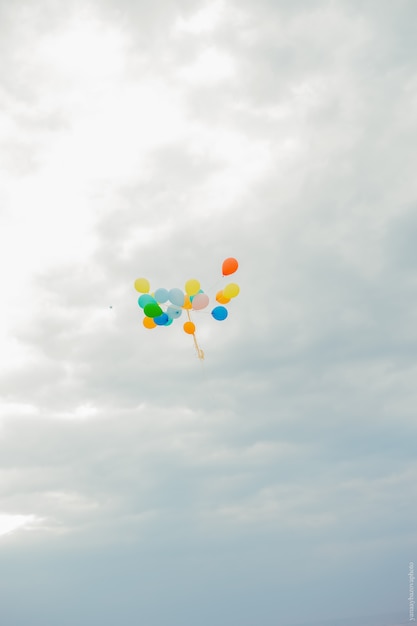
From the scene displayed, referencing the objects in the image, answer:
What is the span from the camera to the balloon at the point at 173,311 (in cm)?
2148

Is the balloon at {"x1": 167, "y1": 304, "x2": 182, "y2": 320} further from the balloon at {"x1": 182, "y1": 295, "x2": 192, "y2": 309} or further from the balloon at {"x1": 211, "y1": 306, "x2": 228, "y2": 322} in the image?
the balloon at {"x1": 211, "y1": 306, "x2": 228, "y2": 322}

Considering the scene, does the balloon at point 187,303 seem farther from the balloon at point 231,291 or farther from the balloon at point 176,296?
the balloon at point 231,291

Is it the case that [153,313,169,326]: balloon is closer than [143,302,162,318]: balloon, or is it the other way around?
[143,302,162,318]: balloon

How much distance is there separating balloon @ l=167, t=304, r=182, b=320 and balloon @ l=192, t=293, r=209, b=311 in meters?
0.49

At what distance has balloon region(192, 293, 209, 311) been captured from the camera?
840 inches

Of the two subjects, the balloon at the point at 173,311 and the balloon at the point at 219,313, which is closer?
the balloon at the point at 173,311

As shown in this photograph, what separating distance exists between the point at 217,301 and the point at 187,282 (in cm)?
159

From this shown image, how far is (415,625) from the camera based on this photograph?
7481 cm

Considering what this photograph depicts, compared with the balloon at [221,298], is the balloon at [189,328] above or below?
below

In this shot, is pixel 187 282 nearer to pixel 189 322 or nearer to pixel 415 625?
pixel 189 322

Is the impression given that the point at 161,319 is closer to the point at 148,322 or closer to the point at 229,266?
the point at 148,322

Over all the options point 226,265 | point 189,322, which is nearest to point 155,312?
point 189,322

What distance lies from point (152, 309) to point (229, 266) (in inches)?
114

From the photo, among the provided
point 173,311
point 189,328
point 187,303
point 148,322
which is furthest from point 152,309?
point 189,328
